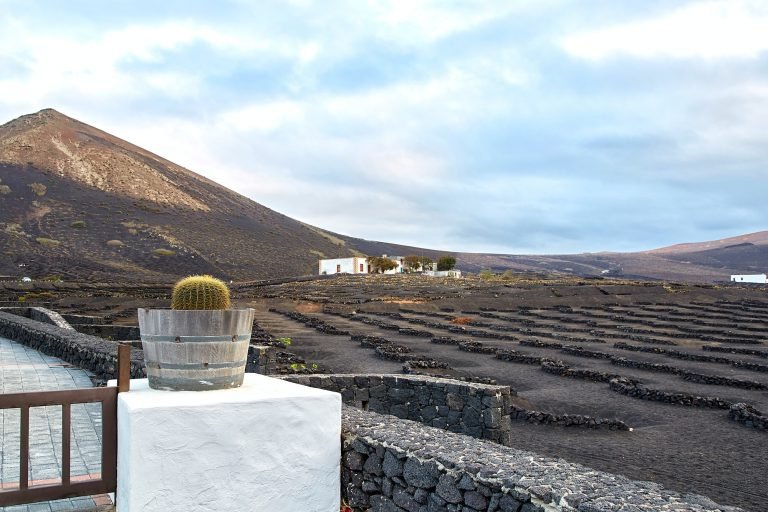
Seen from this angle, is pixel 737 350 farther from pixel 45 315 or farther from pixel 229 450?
pixel 229 450

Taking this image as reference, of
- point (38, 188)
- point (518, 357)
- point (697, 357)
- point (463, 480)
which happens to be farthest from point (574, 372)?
point (38, 188)

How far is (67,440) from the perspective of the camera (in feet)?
18.1

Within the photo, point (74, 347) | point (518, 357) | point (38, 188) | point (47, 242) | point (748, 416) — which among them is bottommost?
point (748, 416)

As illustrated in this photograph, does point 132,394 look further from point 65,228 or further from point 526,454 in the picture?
point 65,228

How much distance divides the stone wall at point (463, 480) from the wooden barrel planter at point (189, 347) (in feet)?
4.64

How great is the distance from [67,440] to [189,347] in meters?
1.20

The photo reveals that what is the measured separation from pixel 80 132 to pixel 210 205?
3500 centimetres

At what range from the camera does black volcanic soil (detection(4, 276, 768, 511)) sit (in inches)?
483

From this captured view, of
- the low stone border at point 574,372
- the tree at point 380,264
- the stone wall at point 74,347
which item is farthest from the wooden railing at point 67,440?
the tree at point 380,264

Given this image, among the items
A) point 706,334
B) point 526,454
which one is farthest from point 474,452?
point 706,334

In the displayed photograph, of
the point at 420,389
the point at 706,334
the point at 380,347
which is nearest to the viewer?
the point at 420,389

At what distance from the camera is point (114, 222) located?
4267 inches

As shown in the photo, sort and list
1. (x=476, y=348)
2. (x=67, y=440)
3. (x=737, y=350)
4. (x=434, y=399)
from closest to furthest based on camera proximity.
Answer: (x=67, y=440) → (x=434, y=399) → (x=476, y=348) → (x=737, y=350)

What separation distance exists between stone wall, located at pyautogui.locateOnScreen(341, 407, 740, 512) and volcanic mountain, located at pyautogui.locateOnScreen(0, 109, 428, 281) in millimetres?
81223
